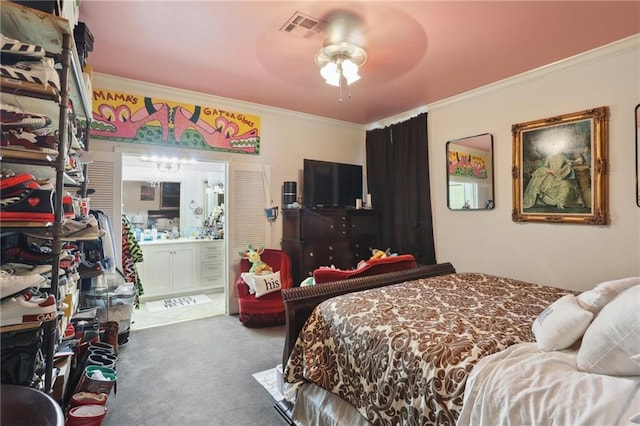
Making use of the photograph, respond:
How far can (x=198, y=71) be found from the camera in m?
3.00

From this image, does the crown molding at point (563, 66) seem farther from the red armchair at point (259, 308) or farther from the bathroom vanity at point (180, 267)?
the bathroom vanity at point (180, 267)

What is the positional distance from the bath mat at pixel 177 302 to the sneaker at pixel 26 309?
3197 millimetres

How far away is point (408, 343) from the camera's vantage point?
1393mm

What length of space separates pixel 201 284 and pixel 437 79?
14.1 feet

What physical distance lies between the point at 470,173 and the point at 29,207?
3701 mm

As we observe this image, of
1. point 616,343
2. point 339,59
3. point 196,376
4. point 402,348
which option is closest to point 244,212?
point 196,376

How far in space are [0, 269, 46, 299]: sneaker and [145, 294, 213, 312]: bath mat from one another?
3251mm

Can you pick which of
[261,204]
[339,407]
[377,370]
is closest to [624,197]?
[377,370]

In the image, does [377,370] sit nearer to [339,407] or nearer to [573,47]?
[339,407]

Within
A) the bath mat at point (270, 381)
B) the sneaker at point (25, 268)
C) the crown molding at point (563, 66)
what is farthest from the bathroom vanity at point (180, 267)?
the crown molding at point (563, 66)

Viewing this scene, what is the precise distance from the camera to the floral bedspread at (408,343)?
1.24m

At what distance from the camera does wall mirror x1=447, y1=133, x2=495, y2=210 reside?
338cm

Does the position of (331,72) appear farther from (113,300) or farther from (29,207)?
(113,300)

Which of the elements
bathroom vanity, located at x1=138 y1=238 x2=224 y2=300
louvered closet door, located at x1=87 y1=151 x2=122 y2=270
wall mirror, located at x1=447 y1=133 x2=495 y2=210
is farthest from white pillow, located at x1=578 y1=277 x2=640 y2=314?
bathroom vanity, located at x1=138 y1=238 x2=224 y2=300
